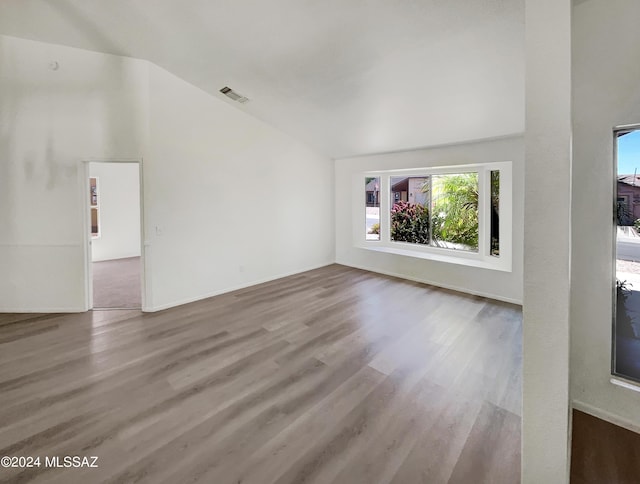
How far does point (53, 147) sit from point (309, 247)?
4378 millimetres

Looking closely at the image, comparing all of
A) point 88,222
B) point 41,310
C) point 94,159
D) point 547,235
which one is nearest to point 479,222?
point 547,235

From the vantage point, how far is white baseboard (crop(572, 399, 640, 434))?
2070 mm

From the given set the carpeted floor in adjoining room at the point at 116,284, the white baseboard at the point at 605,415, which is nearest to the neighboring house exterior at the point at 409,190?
the white baseboard at the point at 605,415

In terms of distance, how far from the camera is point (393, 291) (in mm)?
5078

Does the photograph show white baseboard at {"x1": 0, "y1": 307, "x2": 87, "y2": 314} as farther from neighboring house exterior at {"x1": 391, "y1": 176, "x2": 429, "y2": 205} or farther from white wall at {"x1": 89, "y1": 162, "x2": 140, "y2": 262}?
neighboring house exterior at {"x1": 391, "y1": 176, "x2": 429, "y2": 205}

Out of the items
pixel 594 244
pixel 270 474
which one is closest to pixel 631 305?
pixel 594 244

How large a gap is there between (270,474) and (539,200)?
1990 millimetres

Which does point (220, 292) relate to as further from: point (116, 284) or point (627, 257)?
point (627, 257)

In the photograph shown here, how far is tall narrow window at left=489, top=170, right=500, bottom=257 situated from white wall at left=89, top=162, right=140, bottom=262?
7.82 m

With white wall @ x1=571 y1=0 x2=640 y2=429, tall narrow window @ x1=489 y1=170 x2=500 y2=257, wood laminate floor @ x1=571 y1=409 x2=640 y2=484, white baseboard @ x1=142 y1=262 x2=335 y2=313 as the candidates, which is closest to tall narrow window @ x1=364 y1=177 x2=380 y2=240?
white baseboard @ x1=142 y1=262 x2=335 y2=313

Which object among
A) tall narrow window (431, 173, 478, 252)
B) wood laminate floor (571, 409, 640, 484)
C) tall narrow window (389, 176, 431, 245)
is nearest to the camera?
wood laminate floor (571, 409, 640, 484)

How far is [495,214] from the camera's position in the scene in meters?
4.86

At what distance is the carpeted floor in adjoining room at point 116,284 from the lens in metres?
4.68

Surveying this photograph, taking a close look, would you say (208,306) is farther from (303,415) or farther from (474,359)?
(474,359)
